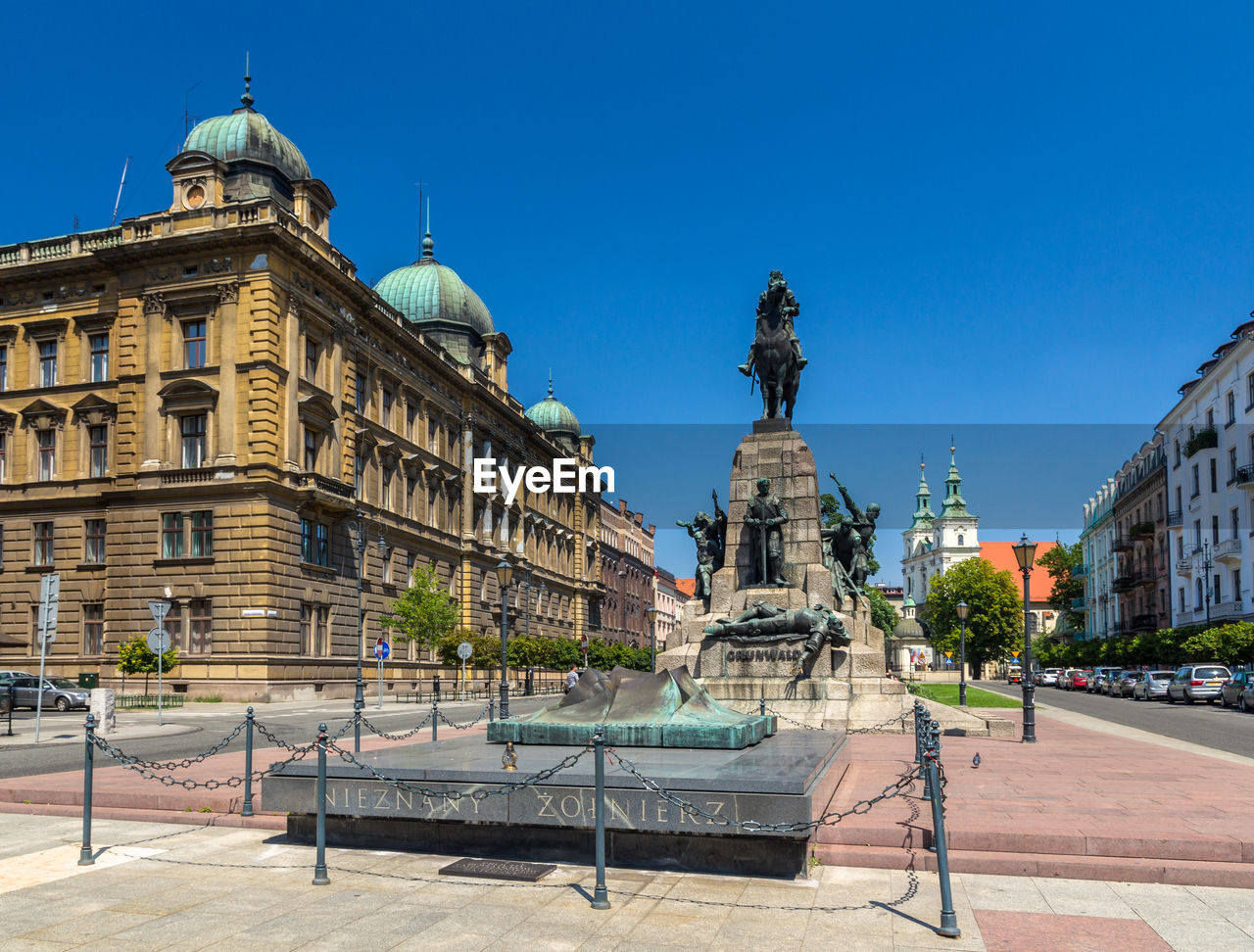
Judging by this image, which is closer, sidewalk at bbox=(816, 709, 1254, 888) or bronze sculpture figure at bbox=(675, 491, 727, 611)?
sidewalk at bbox=(816, 709, 1254, 888)

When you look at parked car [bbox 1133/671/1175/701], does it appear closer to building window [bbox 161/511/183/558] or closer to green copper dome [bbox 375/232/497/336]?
building window [bbox 161/511/183/558]

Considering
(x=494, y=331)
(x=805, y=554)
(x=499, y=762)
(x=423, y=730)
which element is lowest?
(x=423, y=730)

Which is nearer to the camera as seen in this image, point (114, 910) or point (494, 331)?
point (114, 910)

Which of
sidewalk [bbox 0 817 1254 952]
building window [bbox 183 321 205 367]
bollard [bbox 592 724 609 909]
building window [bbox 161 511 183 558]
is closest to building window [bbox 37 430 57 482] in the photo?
building window [bbox 161 511 183 558]

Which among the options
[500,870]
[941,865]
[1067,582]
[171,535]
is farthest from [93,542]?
[1067,582]

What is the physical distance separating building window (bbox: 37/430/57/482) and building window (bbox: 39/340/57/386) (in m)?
2.25

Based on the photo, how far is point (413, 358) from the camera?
5747 centimetres

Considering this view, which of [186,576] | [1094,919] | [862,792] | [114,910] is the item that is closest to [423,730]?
[862,792]

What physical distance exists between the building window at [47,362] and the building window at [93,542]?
6706 millimetres

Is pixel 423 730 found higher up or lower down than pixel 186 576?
lower down

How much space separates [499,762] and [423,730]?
46.3 ft

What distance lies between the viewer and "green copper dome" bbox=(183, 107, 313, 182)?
155 feet

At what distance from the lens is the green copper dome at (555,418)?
328ft

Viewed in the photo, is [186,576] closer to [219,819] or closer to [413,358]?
[413,358]
